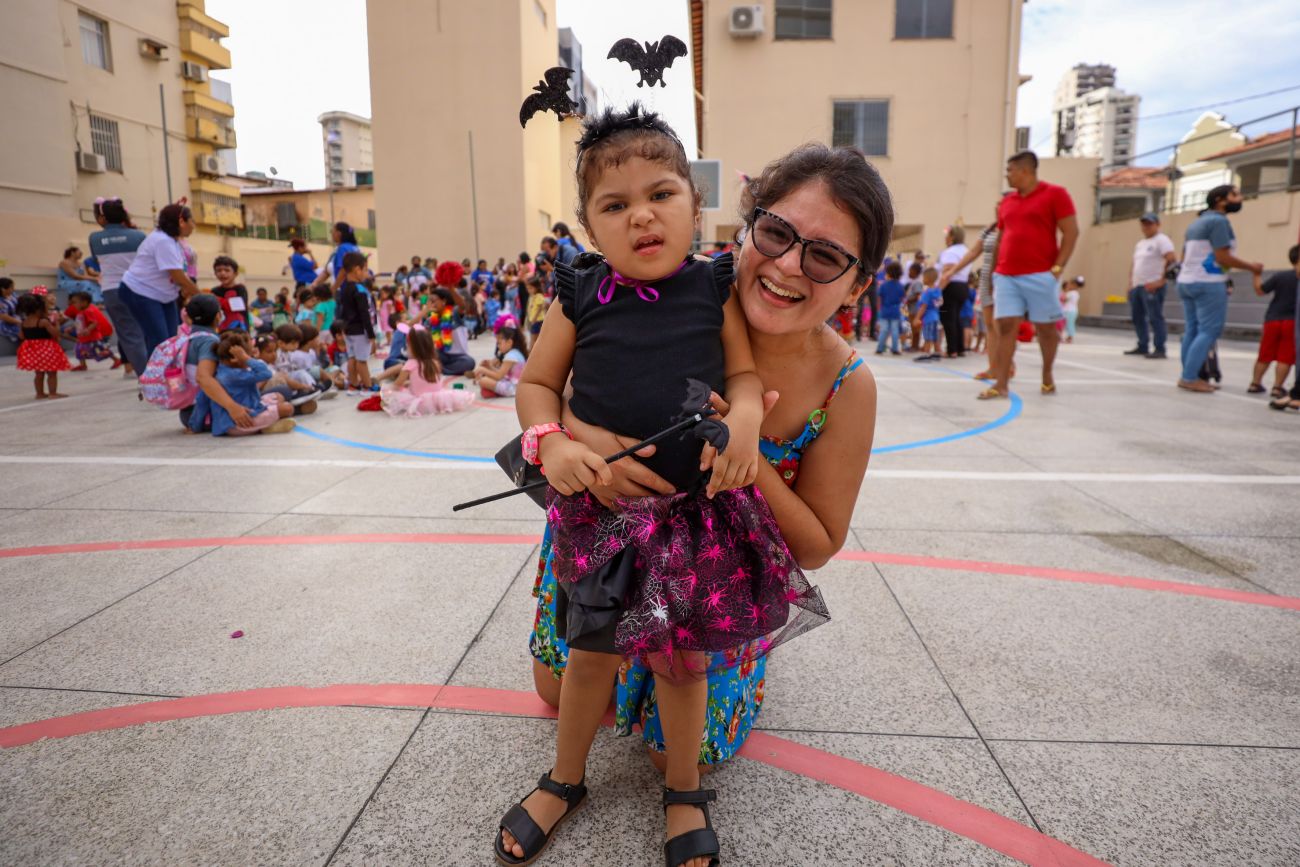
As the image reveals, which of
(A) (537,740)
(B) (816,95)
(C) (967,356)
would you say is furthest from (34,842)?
(B) (816,95)

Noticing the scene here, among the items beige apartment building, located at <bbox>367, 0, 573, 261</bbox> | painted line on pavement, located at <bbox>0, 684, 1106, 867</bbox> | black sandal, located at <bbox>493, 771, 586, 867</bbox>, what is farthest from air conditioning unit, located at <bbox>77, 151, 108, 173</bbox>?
black sandal, located at <bbox>493, 771, 586, 867</bbox>

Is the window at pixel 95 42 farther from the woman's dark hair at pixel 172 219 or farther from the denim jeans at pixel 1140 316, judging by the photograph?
the denim jeans at pixel 1140 316

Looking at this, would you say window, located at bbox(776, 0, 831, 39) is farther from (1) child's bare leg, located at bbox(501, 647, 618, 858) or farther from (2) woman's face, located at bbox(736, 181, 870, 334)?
(1) child's bare leg, located at bbox(501, 647, 618, 858)

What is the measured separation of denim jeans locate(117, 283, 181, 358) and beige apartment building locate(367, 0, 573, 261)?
15461mm

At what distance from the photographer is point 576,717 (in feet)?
5.56

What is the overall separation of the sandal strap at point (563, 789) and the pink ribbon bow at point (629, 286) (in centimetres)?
112

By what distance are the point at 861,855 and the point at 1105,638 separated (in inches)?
59.5

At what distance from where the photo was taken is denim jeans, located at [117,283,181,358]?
23.6 feet

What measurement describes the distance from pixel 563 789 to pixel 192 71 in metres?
32.3

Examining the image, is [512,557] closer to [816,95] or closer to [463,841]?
[463,841]

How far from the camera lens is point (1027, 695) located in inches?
87.7

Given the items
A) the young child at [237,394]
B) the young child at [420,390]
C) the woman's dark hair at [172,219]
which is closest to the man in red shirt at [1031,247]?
the young child at [420,390]

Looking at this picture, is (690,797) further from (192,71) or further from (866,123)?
(192,71)

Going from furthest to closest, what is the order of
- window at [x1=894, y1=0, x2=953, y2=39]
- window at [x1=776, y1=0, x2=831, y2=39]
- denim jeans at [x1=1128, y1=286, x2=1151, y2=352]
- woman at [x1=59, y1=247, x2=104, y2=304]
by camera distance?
window at [x1=776, y1=0, x2=831, y2=39] → window at [x1=894, y1=0, x2=953, y2=39] → woman at [x1=59, y1=247, x2=104, y2=304] → denim jeans at [x1=1128, y1=286, x2=1151, y2=352]
